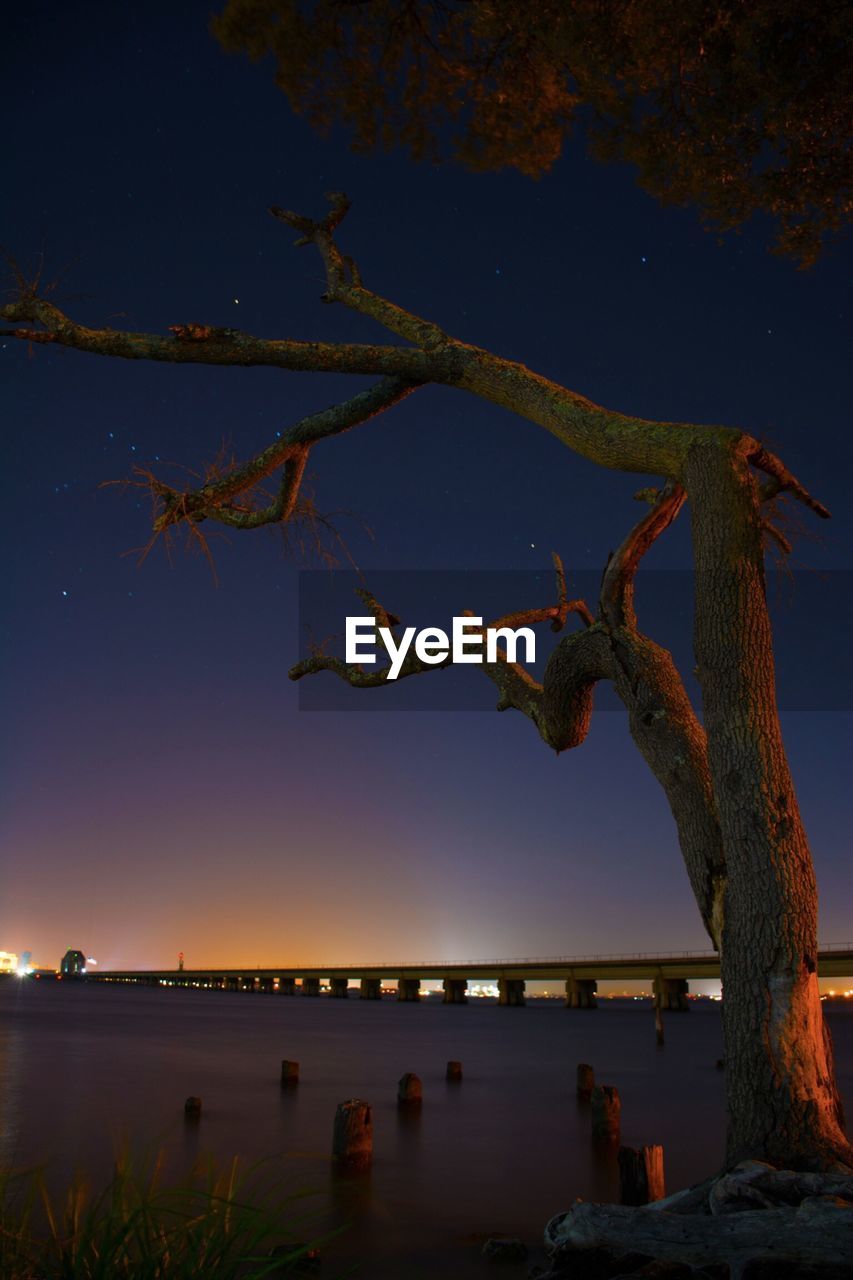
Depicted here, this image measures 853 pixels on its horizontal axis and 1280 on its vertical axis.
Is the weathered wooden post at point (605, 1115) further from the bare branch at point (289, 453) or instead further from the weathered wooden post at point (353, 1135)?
the bare branch at point (289, 453)

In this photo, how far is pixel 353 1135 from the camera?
432 inches

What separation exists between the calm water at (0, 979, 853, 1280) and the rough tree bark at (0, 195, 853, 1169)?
303cm

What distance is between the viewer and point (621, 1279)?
4.72 metres

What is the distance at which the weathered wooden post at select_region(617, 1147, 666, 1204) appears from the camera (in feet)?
26.0

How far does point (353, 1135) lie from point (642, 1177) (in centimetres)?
414

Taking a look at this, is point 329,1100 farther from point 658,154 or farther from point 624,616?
point 658,154

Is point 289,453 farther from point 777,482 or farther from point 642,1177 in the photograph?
point 642,1177

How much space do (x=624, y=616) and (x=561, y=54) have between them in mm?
5262

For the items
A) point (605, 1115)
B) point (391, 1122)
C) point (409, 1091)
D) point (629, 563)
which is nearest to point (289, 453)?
point (629, 563)

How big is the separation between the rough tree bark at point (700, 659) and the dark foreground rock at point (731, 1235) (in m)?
0.51

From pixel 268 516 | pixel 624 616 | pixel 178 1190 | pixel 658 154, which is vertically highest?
pixel 658 154

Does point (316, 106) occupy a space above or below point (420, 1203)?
above

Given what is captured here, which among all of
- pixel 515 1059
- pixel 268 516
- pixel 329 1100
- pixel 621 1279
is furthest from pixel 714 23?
pixel 515 1059

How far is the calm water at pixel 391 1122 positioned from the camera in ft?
30.7
